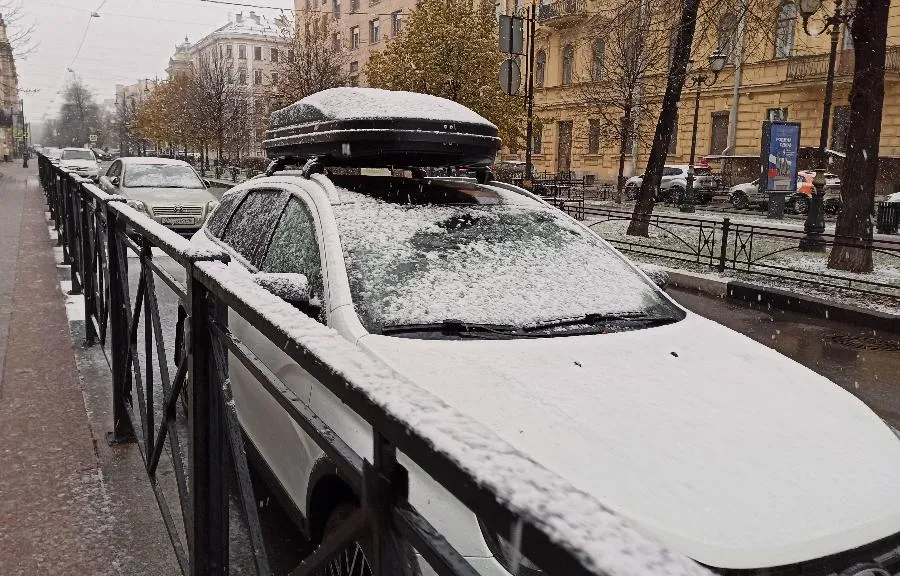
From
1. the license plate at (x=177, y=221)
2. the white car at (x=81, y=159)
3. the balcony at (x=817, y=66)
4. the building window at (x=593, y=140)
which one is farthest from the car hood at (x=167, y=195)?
the building window at (x=593, y=140)

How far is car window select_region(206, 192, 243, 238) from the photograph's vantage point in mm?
4793

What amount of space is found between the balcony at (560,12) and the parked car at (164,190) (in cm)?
2663

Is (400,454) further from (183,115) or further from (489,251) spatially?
(183,115)

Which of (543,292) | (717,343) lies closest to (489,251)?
(543,292)

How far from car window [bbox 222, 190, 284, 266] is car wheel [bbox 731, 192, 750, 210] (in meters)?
25.9

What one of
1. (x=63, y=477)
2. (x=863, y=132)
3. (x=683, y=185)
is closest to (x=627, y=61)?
(x=683, y=185)

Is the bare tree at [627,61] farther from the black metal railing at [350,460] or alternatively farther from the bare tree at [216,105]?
the bare tree at [216,105]

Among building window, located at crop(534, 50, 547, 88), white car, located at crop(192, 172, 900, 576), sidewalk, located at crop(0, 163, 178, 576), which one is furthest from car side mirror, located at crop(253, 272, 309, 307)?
building window, located at crop(534, 50, 547, 88)

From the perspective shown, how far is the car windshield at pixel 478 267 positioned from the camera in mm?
3025

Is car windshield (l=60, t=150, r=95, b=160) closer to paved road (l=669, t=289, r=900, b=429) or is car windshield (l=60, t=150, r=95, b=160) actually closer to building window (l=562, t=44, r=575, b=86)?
building window (l=562, t=44, r=575, b=86)

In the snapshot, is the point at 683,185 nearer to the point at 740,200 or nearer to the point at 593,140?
the point at 740,200

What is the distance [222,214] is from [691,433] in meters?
3.63

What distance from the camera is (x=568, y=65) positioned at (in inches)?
1608

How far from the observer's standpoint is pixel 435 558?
936mm
